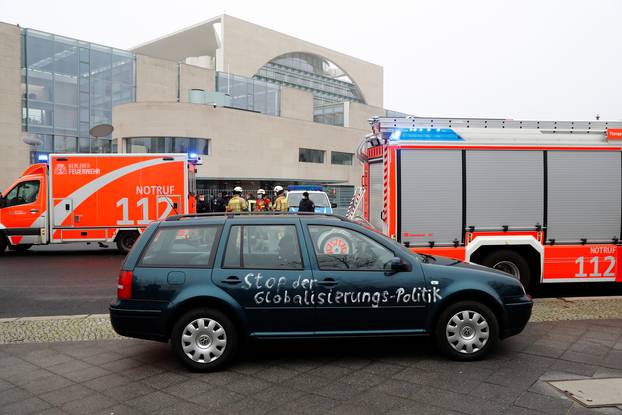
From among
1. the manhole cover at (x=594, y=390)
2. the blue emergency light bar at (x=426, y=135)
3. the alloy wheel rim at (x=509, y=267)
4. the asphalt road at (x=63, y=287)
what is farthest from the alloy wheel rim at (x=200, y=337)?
the alloy wheel rim at (x=509, y=267)

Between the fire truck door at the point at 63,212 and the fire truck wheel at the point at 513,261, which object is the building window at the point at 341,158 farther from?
the fire truck wheel at the point at 513,261

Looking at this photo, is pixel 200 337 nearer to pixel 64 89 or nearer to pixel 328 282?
pixel 328 282

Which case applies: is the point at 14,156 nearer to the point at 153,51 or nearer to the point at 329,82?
the point at 153,51

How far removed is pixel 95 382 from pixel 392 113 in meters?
62.8

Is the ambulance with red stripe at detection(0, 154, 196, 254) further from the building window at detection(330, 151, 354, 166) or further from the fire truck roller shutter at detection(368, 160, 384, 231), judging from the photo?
the building window at detection(330, 151, 354, 166)

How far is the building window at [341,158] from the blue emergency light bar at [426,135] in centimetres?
4566

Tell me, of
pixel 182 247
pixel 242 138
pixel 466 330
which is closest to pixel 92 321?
pixel 182 247

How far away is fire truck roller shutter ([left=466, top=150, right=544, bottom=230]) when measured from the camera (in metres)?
7.75

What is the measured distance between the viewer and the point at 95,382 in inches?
185

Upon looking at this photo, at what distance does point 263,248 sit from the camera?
200 inches

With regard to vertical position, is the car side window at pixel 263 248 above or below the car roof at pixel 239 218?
below

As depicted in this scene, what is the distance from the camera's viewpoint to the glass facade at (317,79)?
57969mm

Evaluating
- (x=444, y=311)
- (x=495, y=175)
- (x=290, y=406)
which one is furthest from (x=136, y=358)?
(x=495, y=175)

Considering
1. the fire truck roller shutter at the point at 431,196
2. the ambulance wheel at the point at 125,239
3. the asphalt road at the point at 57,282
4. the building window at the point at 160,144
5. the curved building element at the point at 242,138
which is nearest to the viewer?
the fire truck roller shutter at the point at 431,196
